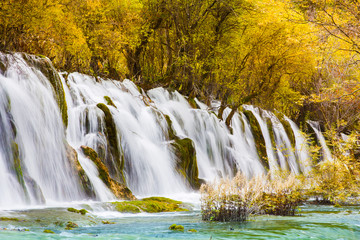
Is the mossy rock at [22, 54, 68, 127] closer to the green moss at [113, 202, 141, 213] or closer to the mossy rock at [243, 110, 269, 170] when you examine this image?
the green moss at [113, 202, 141, 213]

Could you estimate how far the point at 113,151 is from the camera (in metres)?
14.9

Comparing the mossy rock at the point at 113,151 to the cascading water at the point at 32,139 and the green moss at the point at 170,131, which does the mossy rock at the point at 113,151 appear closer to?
the cascading water at the point at 32,139

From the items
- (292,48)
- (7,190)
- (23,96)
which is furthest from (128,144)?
(292,48)

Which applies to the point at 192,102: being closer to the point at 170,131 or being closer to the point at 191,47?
the point at 191,47

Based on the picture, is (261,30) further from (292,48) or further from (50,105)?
(50,105)

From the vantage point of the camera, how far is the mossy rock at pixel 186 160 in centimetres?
1738

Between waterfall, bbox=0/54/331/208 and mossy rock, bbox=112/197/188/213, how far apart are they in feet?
4.11

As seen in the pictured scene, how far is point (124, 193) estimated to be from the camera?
42.9 feet

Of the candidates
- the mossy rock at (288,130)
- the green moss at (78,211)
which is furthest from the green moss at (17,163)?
the mossy rock at (288,130)

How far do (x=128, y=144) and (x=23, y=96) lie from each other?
4490 millimetres

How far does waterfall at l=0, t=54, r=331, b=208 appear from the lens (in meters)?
11.2

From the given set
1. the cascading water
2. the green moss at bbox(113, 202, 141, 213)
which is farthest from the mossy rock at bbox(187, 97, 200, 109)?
the green moss at bbox(113, 202, 141, 213)

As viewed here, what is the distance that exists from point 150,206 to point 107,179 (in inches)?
80.3

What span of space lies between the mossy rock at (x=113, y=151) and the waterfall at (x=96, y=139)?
4cm
